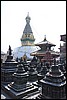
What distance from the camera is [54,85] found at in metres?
7.04

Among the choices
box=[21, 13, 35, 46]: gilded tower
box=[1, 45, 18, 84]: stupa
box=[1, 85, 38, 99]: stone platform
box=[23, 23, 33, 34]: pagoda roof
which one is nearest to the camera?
box=[1, 85, 38, 99]: stone platform

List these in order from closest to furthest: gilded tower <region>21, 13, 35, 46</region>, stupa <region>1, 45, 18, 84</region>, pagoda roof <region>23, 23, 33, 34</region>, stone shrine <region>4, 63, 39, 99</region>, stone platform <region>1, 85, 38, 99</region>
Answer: stone platform <region>1, 85, 38, 99</region>
stone shrine <region>4, 63, 39, 99</region>
stupa <region>1, 45, 18, 84</region>
gilded tower <region>21, 13, 35, 46</region>
pagoda roof <region>23, 23, 33, 34</region>

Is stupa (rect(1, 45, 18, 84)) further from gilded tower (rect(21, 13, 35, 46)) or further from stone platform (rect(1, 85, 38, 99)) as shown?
gilded tower (rect(21, 13, 35, 46))

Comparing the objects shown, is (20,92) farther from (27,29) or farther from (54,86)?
(27,29)

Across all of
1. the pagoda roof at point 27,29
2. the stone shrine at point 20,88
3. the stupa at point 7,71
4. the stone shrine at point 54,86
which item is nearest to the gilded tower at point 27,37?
the pagoda roof at point 27,29

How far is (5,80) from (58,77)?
6063mm

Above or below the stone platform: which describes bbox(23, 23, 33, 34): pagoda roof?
above

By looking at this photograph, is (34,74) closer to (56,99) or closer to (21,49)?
(56,99)

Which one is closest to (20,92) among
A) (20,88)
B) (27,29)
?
(20,88)

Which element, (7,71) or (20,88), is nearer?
(20,88)

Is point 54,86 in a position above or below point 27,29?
below

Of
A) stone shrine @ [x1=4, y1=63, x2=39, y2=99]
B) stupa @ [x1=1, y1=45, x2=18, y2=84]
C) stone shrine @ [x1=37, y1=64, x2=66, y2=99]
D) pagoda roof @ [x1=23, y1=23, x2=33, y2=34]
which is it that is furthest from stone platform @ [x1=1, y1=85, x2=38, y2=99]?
pagoda roof @ [x1=23, y1=23, x2=33, y2=34]

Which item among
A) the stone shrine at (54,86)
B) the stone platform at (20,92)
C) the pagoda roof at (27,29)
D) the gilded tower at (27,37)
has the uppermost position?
the pagoda roof at (27,29)

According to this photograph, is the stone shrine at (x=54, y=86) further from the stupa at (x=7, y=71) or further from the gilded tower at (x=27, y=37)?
the gilded tower at (x=27, y=37)
